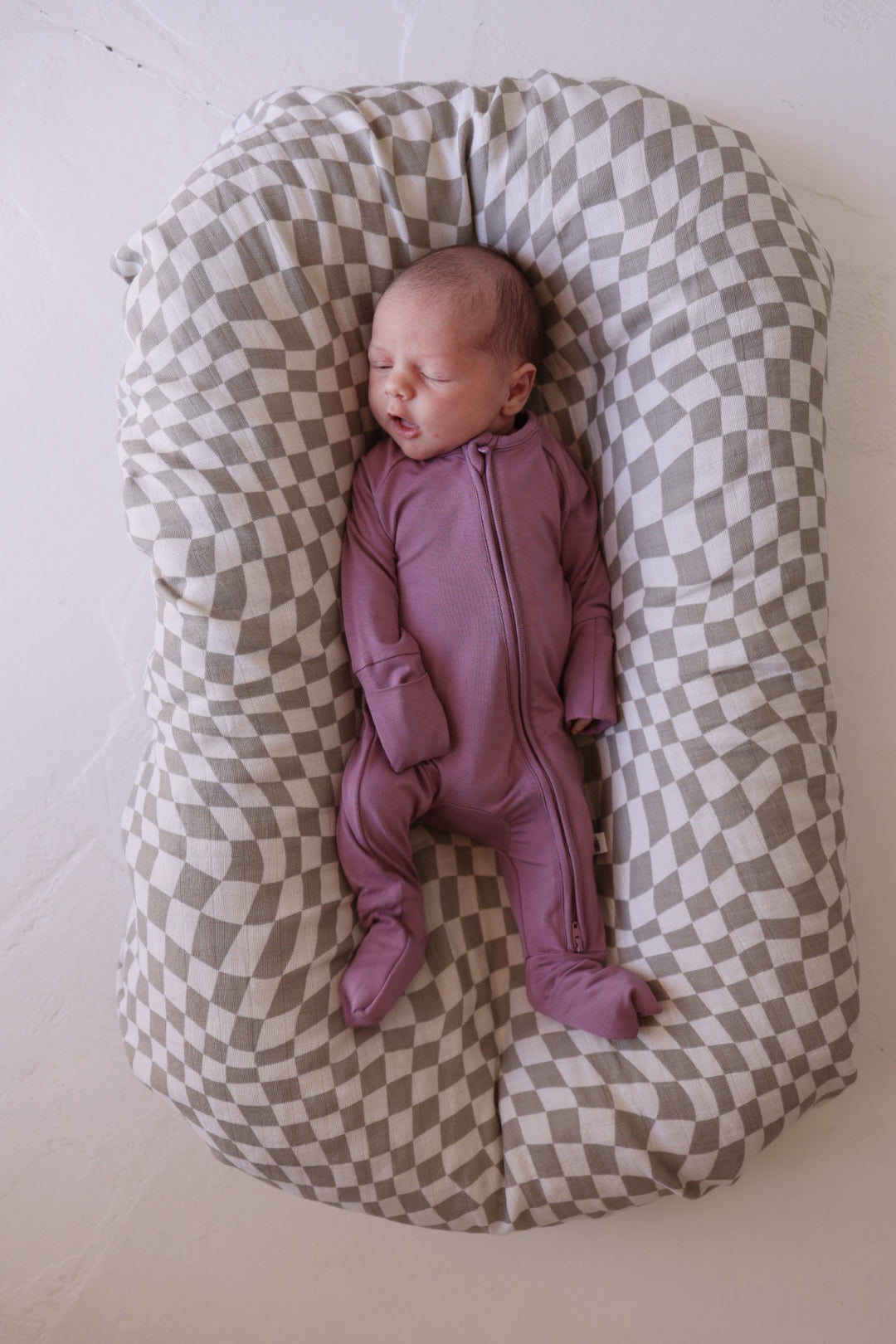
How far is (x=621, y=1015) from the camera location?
1.17 meters

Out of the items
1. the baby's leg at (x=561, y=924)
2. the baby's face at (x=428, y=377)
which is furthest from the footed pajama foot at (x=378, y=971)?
the baby's face at (x=428, y=377)

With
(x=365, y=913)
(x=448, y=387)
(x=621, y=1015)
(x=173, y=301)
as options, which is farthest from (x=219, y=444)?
(x=621, y=1015)

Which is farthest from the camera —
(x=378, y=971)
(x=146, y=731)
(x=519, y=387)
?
(x=146, y=731)

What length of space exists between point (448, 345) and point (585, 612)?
1.32 ft

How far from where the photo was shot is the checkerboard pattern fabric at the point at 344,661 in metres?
1.14

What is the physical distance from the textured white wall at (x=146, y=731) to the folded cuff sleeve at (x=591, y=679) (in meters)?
0.38

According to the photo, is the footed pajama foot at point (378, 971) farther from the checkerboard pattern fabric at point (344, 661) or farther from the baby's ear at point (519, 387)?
the baby's ear at point (519, 387)

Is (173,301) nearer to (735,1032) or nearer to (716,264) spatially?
(716,264)

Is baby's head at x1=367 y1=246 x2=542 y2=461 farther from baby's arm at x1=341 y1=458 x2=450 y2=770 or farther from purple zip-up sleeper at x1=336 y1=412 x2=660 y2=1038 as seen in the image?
baby's arm at x1=341 y1=458 x2=450 y2=770

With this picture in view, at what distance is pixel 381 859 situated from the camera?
4.03ft

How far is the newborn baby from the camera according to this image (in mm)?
1205

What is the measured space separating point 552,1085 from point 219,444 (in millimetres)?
911

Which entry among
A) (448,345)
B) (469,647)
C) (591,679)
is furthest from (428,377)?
(591,679)

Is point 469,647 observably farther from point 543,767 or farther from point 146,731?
point 146,731
